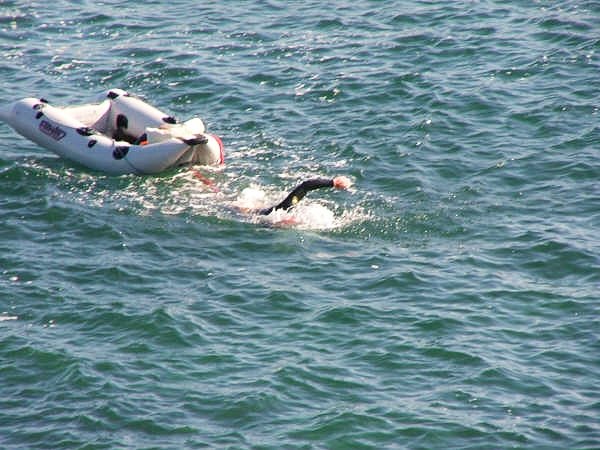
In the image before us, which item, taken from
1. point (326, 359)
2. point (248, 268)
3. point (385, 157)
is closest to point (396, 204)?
point (385, 157)

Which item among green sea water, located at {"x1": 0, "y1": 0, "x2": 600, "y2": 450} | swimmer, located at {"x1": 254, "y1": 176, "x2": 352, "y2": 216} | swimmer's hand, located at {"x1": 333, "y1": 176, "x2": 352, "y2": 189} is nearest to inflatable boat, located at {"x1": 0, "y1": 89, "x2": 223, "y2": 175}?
green sea water, located at {"x1": 0, "y1": 0, "x2": 600, "y2": 450}

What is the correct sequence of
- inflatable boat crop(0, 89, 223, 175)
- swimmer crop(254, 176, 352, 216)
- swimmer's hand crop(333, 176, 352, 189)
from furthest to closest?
inflatable boat crop(0, 89, 223, 175) < swimmer crop(254, 176, 352, 216) < swimmer's hand crop(333, 176, 352, 189)

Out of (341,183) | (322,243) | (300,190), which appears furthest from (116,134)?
(322,243)

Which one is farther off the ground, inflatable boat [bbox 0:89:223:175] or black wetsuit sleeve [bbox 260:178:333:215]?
inflatable boat [bbox 0:89:223:175]

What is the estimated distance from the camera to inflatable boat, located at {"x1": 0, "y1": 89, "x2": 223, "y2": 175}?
59.5 ft

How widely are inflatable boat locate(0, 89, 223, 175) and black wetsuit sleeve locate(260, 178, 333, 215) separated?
221 centimetres

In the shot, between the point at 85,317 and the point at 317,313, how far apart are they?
2966 mm

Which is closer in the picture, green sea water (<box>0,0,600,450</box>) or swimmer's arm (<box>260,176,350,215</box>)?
green sea water (<box>0,0,600,450</box>)

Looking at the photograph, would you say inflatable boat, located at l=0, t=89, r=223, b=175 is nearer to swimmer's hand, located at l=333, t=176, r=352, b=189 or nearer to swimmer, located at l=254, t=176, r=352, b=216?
swimmer, located at l=254, t=176, r=352, b=216

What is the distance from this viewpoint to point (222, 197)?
688 inches

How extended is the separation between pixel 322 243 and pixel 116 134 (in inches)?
220

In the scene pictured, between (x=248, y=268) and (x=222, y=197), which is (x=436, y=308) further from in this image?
(x=222, y=197)

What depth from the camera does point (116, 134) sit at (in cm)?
1970

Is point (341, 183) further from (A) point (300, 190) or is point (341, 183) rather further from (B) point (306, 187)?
(A) point (300, 190)
